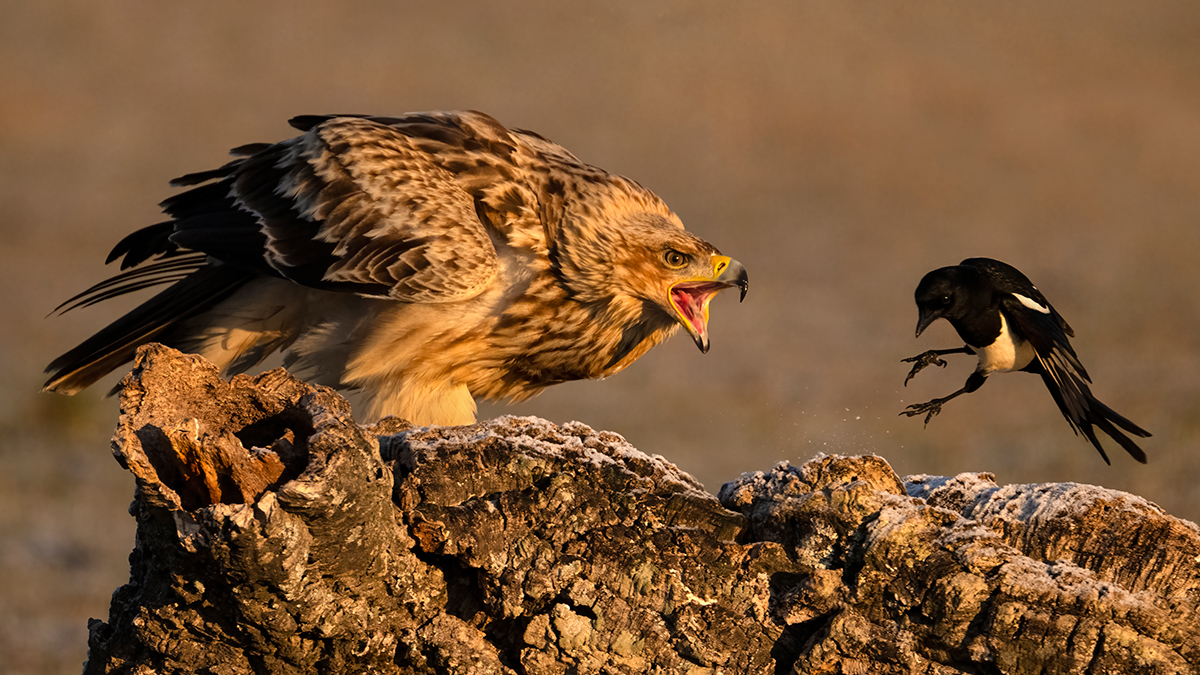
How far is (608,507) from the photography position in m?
2.93

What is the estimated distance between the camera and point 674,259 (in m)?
5.09

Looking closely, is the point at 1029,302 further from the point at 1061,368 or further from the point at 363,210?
the point at 363,210

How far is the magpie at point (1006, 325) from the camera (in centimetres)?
350

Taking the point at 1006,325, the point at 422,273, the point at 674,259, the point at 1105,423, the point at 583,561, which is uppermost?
the point at 674,259

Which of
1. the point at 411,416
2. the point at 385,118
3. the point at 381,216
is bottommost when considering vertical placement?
the point at 411,416

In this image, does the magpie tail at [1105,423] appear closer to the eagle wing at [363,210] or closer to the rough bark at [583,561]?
the rough bark at [583,561]

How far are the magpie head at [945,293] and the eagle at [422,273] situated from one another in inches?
54.9

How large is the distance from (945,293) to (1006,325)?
0.68ft

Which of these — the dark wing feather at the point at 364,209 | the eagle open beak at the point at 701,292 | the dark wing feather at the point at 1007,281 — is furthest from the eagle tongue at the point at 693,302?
the dark wing feather at the point at 1007,281

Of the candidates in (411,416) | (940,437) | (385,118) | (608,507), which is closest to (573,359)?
(411,416)

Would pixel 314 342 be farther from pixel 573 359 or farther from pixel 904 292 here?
pixel 904 292

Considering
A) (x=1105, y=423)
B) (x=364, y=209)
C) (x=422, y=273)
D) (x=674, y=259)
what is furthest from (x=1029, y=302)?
(x=364, y=209)

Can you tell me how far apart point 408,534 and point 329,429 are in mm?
398

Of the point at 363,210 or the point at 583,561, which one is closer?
the point at 583,561
